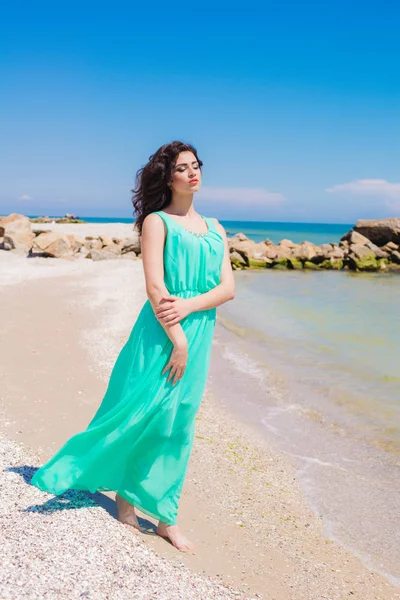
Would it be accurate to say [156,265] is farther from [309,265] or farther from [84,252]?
[309,265]

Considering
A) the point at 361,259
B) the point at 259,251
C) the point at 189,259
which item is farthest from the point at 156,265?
the point at 259,251

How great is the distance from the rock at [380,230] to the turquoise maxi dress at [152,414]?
1326 inches

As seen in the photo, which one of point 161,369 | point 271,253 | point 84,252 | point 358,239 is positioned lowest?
point 84,252

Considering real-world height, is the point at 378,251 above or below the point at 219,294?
below

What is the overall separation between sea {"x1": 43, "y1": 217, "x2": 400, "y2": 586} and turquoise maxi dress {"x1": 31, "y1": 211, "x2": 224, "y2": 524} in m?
1.65

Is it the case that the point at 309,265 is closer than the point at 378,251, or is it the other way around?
the point at 309,265

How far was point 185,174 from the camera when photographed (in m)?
3.56

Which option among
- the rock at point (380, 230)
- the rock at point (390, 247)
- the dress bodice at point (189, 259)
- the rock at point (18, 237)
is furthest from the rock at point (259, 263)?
the dress bodice at point (189, 259)

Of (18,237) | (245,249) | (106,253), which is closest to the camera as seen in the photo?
(18,237)

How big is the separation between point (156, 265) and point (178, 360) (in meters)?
0.56

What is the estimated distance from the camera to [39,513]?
11.4 feet

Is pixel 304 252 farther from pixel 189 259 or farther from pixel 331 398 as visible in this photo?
pixel 189 259

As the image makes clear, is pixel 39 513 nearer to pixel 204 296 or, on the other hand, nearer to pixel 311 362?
pixel 204 296

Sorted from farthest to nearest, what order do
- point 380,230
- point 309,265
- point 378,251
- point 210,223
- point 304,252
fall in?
point 380,230 < point 378,251 < point 304,252 < point 309,265 < point 210,223
